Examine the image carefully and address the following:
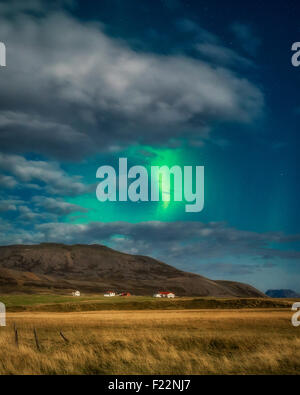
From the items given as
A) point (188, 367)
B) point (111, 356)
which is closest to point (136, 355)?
point (111, 356)

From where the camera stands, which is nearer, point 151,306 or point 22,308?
point 22,308

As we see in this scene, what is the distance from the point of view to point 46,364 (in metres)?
14.9

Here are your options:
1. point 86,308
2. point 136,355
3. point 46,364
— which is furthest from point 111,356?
point 86,308

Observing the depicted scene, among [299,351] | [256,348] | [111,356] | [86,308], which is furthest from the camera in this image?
[86,308]

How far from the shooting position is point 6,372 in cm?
1423
